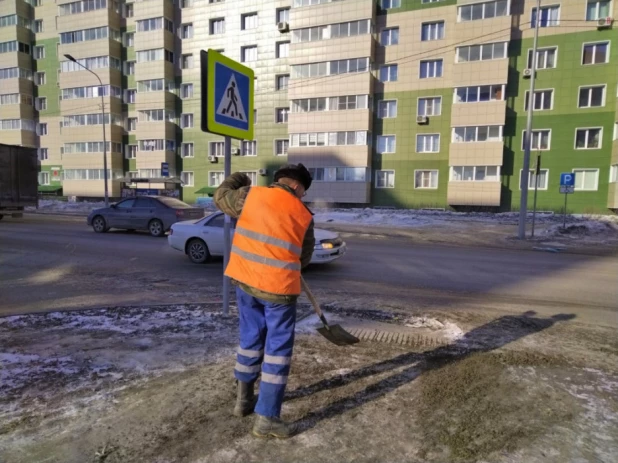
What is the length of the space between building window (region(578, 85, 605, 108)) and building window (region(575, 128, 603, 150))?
5.09 ft

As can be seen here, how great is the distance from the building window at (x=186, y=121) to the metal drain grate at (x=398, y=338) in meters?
37.3

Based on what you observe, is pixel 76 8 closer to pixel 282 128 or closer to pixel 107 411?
pixel 282 128

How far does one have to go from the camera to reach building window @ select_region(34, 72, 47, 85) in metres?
45.5

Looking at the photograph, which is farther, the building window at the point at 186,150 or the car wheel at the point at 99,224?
the building window at the point at 186,150

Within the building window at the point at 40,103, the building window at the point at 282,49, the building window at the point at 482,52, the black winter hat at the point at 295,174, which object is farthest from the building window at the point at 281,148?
the black winter hat at the point at 295,174

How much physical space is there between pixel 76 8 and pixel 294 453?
5096cm

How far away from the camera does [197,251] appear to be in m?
9.70

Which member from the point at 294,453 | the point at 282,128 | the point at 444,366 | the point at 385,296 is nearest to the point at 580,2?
the point at 282,128

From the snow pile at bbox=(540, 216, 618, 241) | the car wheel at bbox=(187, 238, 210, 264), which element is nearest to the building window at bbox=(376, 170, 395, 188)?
the snow pile at bbox=(540, 216, 618, 241)

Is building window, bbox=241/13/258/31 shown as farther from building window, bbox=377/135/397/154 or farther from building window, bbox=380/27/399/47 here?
building window, bbox=377/135/397/154

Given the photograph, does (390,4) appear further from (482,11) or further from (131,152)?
(131,152)

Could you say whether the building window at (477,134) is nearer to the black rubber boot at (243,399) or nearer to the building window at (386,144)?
the building window at (386,144)

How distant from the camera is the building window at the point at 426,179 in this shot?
3038 cm

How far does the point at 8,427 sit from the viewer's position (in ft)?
8.81
